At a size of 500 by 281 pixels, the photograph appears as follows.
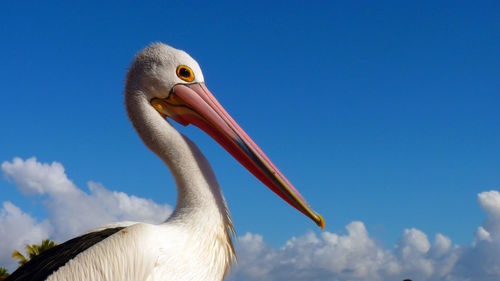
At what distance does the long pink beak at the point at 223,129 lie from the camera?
5637mm

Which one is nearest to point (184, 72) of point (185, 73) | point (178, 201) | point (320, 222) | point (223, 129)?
point (185, 73)

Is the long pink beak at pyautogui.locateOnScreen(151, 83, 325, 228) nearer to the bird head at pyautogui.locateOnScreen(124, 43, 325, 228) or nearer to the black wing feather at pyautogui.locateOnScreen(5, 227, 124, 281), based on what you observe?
the bird head at pyautogui.locateOnScreen(124, 43, 325, 228)

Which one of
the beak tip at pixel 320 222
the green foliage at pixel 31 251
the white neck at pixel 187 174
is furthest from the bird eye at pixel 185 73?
the green foliage at pixel 31 251

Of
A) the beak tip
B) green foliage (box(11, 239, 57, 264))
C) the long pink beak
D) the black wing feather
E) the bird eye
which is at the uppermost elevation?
green foliage (box(11, 239, 57, 264))

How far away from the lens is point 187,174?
5.21 metres

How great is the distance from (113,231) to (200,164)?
3.59 feet

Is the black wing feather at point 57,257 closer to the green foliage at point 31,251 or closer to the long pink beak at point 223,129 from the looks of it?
the long pink beak at point 223,129

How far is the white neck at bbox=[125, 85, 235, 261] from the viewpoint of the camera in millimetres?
5074

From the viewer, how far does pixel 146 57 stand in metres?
5.84

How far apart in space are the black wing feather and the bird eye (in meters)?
1.84

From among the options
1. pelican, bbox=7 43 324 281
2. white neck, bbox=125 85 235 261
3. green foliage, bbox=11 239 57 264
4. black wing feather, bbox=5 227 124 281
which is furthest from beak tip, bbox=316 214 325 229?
green foliage, bbox=11 239 57 264

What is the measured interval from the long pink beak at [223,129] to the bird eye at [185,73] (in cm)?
8

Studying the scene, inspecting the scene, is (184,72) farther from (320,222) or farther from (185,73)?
(320,222)

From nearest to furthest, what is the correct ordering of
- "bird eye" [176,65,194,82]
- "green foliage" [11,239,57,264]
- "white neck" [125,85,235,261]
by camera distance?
"white neck" [125,85,235,261]
"bird eye" [176,65,194,82]
"green foliage" [11,239,57,264]
